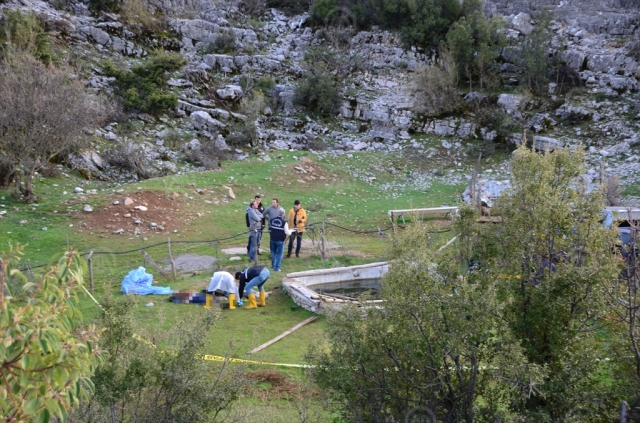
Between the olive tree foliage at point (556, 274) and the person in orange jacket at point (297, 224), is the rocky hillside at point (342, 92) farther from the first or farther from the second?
the olive tree foliage at point (556, 274)

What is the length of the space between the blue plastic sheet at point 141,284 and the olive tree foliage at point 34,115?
7.08 meters

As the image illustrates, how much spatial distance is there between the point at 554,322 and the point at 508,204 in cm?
138

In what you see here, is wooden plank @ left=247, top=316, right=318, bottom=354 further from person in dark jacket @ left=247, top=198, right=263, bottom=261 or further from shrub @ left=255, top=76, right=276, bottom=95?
shrub @ left=255, top=76, right=276, bottom=95

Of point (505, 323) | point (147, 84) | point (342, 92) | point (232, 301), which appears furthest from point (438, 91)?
point (505, 323)

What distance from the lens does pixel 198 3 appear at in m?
38.4

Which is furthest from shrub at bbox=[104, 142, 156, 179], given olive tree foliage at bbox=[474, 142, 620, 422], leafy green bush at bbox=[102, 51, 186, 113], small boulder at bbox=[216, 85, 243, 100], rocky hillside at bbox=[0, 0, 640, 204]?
olive tree foliage at bbox=[474, 142, 620, 422]

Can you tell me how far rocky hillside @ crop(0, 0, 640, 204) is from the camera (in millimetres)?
24453

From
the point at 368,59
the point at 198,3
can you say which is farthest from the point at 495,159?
the point at 198,3

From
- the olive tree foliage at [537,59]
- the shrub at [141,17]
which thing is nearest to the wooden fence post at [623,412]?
the olive tree foliage at [537,59]

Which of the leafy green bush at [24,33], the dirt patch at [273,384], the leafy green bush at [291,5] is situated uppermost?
the leafy green bush at [291,5]

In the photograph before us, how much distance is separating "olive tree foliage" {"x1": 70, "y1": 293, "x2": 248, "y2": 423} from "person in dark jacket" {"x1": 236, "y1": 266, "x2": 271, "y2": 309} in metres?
4.60

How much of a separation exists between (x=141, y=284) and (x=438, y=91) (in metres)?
22.7

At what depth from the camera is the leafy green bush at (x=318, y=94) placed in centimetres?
3062

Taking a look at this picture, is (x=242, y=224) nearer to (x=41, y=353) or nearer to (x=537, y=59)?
(x=41, y=353)
